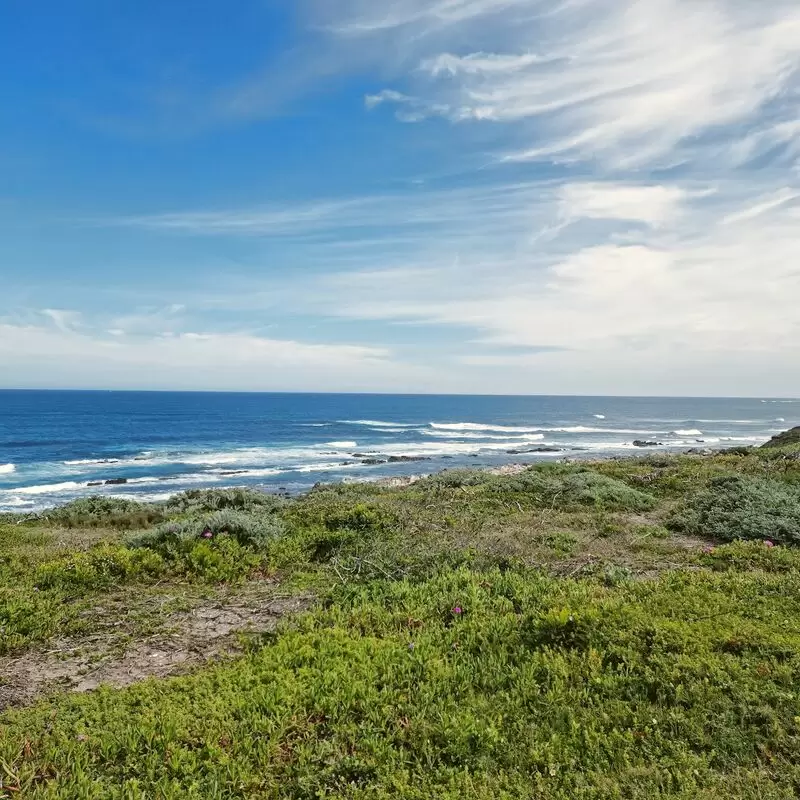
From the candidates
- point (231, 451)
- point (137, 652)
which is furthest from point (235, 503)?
point (231, 451)

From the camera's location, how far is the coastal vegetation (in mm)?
4234

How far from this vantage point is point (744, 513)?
12.1 m

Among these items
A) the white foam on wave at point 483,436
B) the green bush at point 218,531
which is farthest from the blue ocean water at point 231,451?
the green bush at point 218,531

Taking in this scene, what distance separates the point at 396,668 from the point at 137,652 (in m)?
3.23

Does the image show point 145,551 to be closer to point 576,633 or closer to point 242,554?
point 242,554

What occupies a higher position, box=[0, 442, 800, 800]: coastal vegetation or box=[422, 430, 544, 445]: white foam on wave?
box=[0, 442, 800, 800]: coastal vegetation

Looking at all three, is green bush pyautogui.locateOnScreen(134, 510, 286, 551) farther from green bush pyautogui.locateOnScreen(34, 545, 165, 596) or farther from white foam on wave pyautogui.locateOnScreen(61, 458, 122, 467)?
white foam on wave pyautogui.locateOnScreen(61, 458, 122, 467)

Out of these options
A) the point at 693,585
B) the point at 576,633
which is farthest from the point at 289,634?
the point at 693,585

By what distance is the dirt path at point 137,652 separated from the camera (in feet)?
19.0

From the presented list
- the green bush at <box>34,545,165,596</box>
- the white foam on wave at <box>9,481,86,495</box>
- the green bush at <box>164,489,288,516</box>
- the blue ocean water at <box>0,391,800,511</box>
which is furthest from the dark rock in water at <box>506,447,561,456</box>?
the green bush at <box>34,545,165,596</box>

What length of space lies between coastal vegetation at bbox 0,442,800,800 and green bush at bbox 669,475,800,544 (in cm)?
38

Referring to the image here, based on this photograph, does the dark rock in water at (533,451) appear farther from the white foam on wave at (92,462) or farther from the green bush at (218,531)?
the green bush at (218,531)

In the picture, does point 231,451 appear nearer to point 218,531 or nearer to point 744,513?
point 218,531

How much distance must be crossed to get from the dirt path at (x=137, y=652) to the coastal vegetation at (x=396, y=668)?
3 cm
